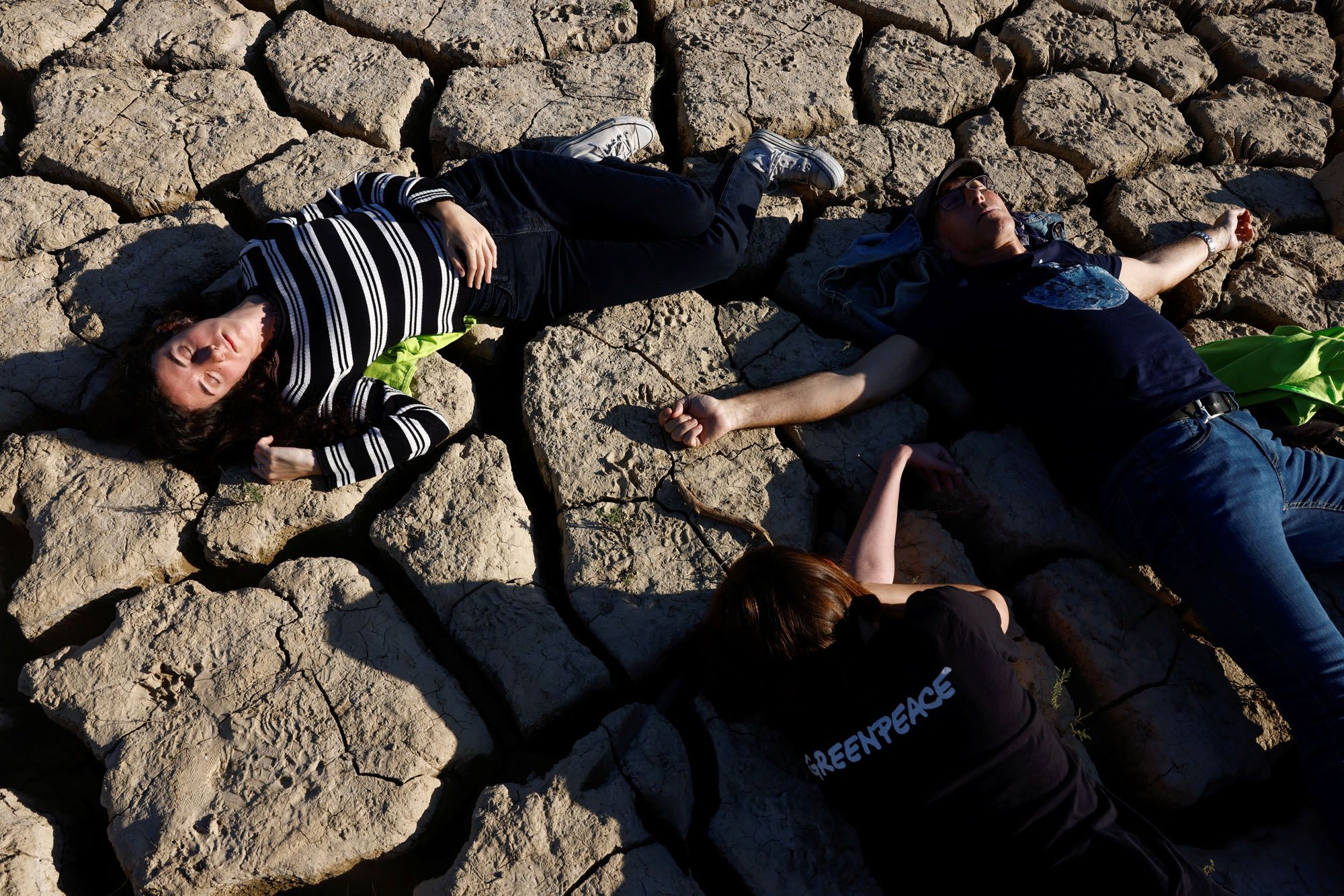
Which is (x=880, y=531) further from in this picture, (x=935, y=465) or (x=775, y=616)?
(x=775, y=616)

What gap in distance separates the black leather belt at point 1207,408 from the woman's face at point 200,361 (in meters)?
2.35

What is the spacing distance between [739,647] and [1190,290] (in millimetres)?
2130

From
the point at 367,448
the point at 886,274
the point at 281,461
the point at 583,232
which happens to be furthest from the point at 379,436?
the point at 886,274

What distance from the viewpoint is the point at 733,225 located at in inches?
100

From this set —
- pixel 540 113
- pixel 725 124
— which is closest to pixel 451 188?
pixel 540 113

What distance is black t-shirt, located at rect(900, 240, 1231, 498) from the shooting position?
2.13 m

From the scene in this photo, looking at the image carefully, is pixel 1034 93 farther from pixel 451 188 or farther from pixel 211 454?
pixel 211 454

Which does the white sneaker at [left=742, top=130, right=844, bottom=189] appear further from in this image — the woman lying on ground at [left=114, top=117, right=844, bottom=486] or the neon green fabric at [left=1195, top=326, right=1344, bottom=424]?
the neon green fabric at [left=1195, top=326, right=1344, bottom=424]

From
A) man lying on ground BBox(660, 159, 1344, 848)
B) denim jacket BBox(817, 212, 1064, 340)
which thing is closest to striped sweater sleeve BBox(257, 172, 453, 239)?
man lying on ground BBox(660, 159, 1344, 848)

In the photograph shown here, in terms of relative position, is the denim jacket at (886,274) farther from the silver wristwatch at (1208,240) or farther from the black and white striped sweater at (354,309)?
the black and white striped sweater at (354,309)

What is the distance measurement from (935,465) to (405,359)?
149 centimetres

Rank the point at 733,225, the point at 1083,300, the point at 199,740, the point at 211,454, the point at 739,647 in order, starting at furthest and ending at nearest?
the point at 733,225
the point at 1083,300
the point at 211,454
the point at 199,740
the point at 739,647

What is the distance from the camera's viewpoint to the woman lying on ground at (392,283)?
6.75 feet

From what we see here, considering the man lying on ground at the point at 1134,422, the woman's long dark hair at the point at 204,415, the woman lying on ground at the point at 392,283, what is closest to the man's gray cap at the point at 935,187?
the man lying on ground at the point at 1134,422
